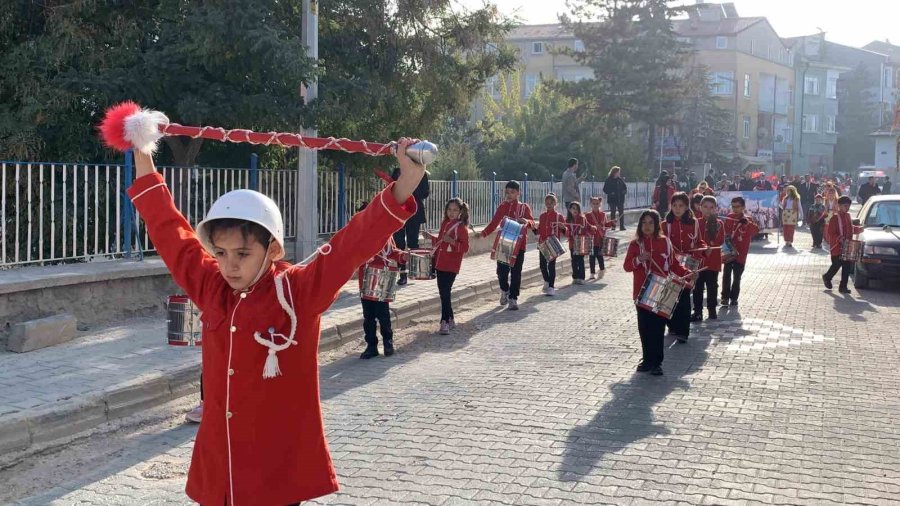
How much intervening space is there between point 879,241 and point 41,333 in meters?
13.3

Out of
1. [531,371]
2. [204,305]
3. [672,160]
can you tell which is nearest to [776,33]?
[672,160]

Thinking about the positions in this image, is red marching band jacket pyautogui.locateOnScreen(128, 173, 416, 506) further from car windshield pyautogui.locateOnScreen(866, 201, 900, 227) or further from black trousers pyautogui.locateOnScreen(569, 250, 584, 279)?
car windshield pyautogui.locateOnScreen(866, 201, 900, 227)

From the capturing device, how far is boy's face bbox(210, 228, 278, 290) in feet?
10.3

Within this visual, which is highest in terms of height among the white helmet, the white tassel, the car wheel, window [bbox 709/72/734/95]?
window [bbox 709/72/734/95]

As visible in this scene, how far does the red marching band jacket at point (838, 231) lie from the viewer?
50.9 ft

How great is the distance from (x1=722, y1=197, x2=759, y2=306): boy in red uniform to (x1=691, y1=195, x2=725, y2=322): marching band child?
0.72 m

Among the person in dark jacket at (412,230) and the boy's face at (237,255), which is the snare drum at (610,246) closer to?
the person in dark jacket at (412,230)

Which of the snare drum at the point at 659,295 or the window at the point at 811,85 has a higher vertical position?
the window at the point at 811,85

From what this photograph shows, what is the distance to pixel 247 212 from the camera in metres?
3.10

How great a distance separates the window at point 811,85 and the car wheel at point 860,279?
249 feet

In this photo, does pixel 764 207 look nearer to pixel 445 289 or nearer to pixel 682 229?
pixel 682 229

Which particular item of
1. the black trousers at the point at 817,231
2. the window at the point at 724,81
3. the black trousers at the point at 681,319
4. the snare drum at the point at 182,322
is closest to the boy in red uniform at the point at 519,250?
the black trousers at the point at 681,319

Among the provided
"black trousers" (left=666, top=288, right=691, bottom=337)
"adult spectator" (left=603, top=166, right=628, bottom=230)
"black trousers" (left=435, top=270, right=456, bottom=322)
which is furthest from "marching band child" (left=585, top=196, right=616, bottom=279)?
"adult spectator" (left=603, top=166, right=628, bottom=230)

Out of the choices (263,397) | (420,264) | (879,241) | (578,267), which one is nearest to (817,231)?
(879,241)
